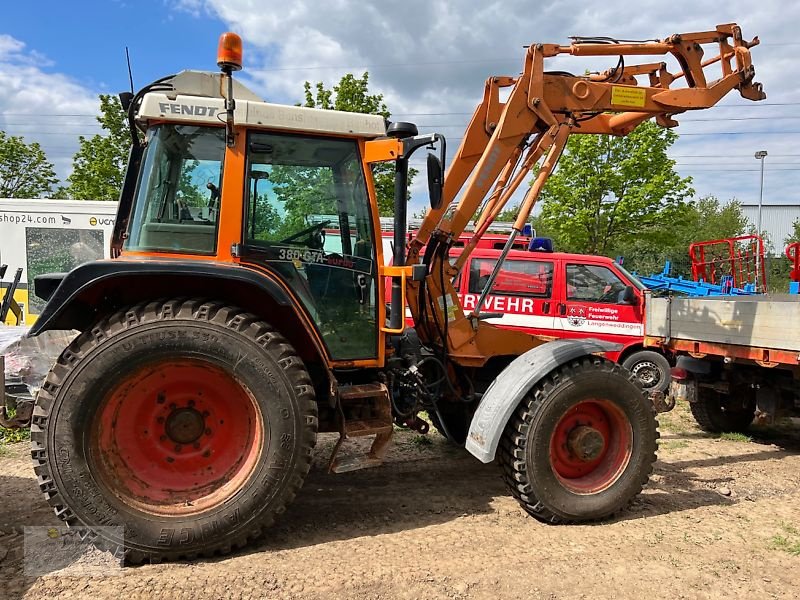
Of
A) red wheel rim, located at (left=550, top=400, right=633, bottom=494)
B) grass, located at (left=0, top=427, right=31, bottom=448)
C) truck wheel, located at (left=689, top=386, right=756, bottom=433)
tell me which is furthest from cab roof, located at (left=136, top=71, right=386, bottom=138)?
truck wheel, located at (left=689, top=386, right=756, bottom=433)

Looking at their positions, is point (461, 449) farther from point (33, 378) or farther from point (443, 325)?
point (33, 378)

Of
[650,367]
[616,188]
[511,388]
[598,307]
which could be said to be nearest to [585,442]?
[511,388]

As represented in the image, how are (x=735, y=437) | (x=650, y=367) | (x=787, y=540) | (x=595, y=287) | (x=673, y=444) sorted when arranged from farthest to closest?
1. (x=595, y=287)
2. (x=650, y=367)
3. (x=735, y=437)
4. (x=673, y=444)
5. (x=787, y=540)

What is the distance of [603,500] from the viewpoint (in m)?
4.11

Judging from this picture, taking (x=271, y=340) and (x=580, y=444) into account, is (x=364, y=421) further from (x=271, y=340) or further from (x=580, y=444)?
(x=580, y=444)

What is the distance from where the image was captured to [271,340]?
3518 millimetres

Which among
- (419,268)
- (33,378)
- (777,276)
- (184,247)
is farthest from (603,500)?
(777,276)

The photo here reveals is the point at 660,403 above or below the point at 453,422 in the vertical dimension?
above

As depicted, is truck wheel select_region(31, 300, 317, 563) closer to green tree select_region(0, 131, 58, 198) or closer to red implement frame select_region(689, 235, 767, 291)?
red implement frame select_region(689, 235, 767, 291)

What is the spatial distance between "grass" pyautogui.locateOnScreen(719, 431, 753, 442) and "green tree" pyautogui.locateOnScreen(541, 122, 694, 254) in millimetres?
11621

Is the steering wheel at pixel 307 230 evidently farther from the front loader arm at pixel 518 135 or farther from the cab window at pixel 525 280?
the cab window at pixel 525 280

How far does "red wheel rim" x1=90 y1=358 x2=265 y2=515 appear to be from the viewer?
3.43 meters

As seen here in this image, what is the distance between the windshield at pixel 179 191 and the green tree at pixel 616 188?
15.4 m

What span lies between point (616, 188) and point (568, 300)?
10.4 m
